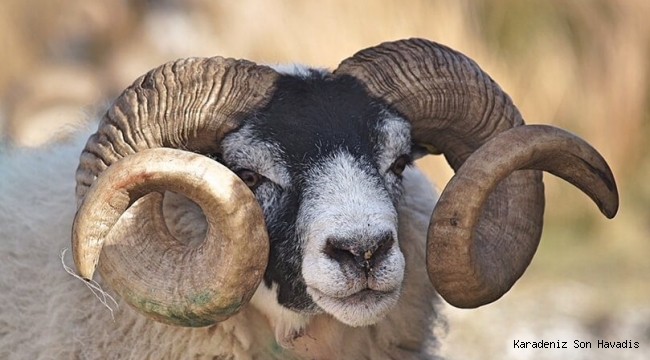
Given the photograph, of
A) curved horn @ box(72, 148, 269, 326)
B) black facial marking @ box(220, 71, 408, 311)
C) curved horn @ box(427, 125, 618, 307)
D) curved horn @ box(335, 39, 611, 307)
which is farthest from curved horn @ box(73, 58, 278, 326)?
curved horn @ box(427, 125, 618, 307)

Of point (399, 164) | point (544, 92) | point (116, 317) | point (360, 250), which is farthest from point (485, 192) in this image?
point (544, 92)

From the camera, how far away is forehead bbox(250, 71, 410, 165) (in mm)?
4629

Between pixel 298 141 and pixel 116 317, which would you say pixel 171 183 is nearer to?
pixel 298 141

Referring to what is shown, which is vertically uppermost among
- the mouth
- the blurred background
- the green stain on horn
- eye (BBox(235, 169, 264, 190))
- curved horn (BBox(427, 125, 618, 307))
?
the blurred background

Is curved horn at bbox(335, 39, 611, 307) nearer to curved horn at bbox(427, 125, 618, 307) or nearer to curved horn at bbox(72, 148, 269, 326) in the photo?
curved horn at bbox(427, 125, 618, 307)

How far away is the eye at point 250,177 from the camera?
4.69m

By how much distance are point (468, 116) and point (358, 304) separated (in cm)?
129

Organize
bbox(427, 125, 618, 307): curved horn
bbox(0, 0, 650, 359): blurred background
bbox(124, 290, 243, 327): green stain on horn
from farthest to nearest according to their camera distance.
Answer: bbox(0, 0, 650, 359): blurred background
bbox(427, 125, 618, 307): curved horn
bbox(124, 290, 243, 327): green stain on horn

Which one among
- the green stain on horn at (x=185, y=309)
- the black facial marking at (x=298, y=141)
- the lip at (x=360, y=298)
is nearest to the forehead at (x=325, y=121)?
the black facial marking at (x=298, y=141)

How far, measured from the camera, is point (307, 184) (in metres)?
4.52

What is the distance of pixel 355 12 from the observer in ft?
36.6

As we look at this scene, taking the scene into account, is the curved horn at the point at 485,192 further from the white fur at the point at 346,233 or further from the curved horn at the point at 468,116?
the white fur at the point at 346,233

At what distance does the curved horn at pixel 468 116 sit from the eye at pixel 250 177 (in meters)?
0.67

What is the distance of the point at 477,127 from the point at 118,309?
185cm
